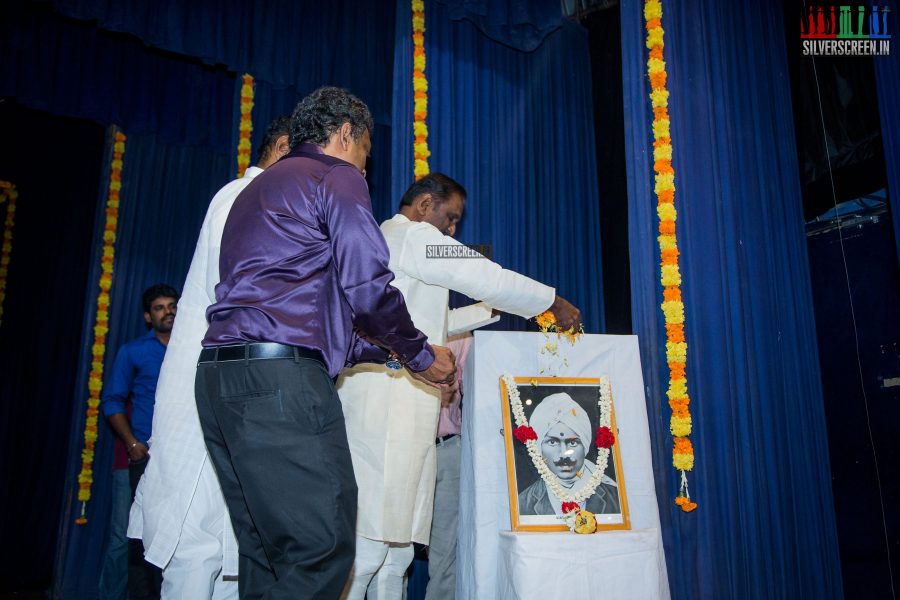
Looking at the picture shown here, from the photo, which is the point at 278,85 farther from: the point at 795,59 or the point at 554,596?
the point at 554,596

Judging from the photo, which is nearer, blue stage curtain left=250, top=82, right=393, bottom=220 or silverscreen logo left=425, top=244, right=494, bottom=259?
silverscreen logo left=425, top=244, right=494, bottom=259

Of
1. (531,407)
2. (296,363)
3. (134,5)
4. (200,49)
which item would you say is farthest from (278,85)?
(296,363)

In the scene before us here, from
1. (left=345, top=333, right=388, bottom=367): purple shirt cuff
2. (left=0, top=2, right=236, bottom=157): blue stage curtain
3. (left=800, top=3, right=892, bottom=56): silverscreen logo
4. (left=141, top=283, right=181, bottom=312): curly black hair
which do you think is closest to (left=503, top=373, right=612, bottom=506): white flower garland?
(left=345, top=333, right=388, bottom=367): purple shirt cuff

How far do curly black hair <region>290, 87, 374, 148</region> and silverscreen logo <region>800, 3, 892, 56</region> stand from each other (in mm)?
2650

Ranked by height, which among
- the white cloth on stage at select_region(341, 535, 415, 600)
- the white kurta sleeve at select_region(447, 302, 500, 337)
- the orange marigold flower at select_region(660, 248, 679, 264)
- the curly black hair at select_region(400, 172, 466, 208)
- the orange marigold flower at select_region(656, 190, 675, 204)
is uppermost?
the orange marigold flower at select_region(656, 190, 675, 204)

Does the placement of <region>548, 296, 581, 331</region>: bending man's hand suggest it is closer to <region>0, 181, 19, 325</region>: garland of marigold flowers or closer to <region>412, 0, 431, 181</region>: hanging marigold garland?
<region>412, 0, 431, 181</region>: hanging marigold garland

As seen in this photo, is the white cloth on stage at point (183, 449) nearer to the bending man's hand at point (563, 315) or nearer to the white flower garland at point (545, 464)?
the white flower garland at point (545, 464)

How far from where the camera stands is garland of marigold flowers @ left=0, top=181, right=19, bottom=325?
251 inches

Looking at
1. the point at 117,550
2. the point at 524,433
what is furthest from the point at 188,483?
the point at 117,550

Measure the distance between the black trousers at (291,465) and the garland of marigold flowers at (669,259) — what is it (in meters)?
1.83

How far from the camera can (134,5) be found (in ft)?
14.5

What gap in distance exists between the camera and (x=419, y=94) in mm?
4340

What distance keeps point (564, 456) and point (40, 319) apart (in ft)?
18.1

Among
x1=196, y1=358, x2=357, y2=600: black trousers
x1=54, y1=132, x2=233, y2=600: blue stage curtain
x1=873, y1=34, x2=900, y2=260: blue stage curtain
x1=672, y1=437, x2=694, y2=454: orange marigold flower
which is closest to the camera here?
x1=196, y1=358, x2=357, y2=600: black trousers
